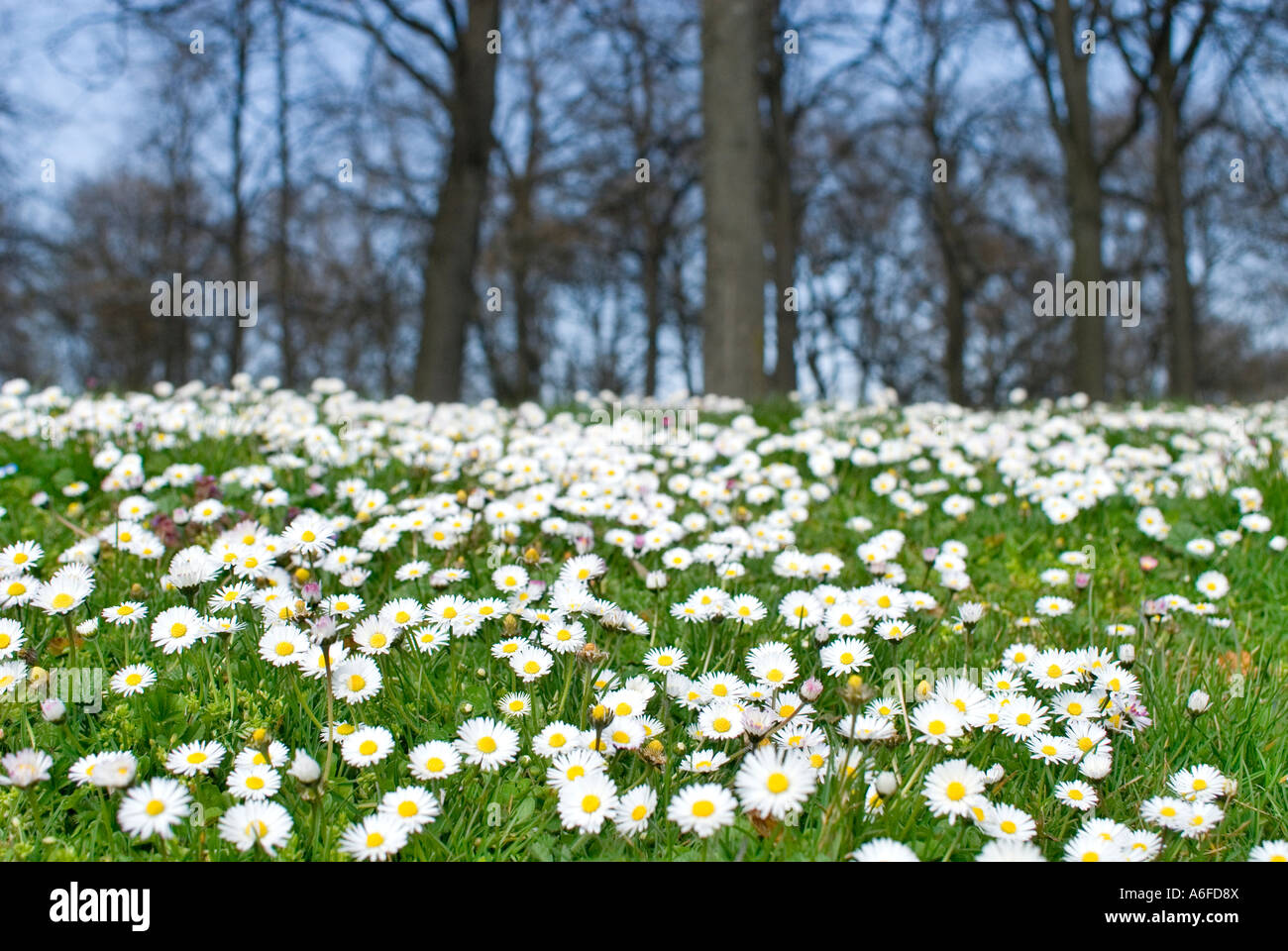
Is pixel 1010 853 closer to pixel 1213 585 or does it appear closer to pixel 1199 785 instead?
pixel 1199 785

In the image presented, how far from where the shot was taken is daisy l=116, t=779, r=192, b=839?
1572 mm

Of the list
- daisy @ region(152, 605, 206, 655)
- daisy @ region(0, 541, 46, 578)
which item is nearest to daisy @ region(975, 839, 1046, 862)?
daisy @ region(152, 605, 206, 655)

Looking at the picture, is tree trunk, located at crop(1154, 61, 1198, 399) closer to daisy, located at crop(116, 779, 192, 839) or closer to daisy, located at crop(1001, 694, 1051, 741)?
daisy, located at crop(1001, 694, 1051, 741)

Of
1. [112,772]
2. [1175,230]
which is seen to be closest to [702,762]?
[112,772]

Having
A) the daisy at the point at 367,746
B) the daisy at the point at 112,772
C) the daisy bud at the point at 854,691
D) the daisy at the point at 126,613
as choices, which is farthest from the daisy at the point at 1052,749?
the daisy at the point at 126,613

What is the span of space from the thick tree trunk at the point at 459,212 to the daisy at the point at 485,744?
29.3 ft

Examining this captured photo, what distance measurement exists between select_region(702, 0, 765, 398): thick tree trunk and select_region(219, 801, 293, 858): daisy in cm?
681

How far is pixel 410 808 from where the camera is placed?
166cm

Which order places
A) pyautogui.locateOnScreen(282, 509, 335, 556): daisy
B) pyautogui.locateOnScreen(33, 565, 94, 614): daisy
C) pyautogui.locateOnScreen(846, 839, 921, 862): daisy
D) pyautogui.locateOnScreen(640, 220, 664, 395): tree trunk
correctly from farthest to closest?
pyautogui.locateOnScreen(640, 220, 664, 395): tree trunk
pyautogui.locateOnScreen(282, 509, 335, 556): daisy
pyautogui.locateOnScreen(33, 565, 94, 614): daisy
pyautogui.locateOnScreen(846, 839, 921, 862): daisy

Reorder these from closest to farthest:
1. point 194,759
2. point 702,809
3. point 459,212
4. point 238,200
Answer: point 702,809 < point 194,759 < point 459,212 < point 238,200

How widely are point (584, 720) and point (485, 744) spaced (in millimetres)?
227

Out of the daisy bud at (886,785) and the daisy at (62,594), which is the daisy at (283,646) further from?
the daisy bud at (886,785)
